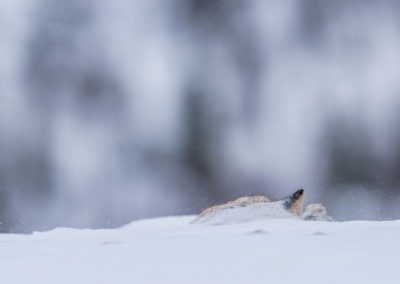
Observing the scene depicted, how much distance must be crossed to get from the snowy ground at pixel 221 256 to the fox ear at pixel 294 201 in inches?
39.0

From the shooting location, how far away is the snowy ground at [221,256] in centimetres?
140

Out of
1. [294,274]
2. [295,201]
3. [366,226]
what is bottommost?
[295,201]

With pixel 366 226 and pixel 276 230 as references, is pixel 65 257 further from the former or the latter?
pixel 366 226

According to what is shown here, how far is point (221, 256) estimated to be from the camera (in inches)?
65.0

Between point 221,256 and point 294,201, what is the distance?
186cm

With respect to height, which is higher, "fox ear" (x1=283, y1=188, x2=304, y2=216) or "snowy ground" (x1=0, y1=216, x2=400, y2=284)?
"snowy ground" (x1=0, y1=216, x2=400, y2=284)

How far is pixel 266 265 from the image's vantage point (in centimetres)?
150

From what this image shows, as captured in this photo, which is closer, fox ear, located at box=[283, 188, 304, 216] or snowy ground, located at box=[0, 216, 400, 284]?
snowy ground, located at box=[0, 216, 400, 284]

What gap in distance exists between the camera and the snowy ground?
1.40 meters

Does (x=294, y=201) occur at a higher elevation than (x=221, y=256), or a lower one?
lower

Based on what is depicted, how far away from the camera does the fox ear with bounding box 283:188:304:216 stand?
329cm

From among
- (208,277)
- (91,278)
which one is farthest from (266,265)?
(91,278)

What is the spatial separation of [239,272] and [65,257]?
0.71 metres

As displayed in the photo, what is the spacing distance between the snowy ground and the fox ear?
99cm
